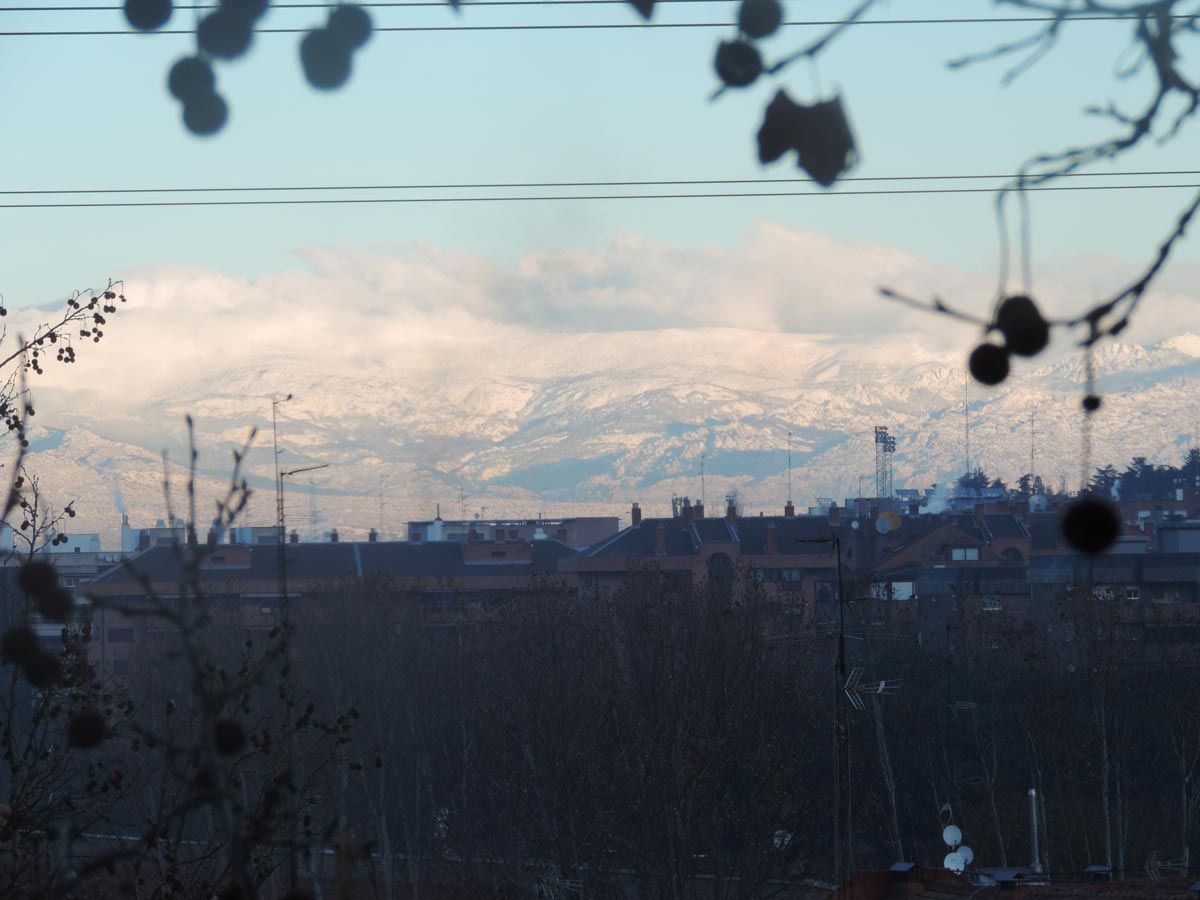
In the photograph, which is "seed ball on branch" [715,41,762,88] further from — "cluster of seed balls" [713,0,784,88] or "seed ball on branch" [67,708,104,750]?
"seed ball on branch" [67,708,104,750]

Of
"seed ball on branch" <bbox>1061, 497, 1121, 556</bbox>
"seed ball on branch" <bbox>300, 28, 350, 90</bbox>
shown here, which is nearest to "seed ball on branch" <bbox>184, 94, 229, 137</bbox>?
"seed ball on branch" <bbox>300, 28, 350, 90</bbox>

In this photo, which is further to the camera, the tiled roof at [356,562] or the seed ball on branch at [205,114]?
the tiled roof at [356,562]

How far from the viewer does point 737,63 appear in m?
2.20

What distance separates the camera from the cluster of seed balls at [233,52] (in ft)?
7.55

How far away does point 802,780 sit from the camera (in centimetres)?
2958

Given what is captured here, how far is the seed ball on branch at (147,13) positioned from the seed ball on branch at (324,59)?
253 millimetres

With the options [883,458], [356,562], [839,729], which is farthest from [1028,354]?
[883,458]

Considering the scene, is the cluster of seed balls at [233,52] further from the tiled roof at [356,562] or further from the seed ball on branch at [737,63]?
the tiled roof at [356,562]

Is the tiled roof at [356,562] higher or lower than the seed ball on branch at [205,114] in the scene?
lower

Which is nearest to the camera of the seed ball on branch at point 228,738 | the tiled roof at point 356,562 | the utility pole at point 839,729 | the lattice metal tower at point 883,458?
the seed ball on branch at point 228,738

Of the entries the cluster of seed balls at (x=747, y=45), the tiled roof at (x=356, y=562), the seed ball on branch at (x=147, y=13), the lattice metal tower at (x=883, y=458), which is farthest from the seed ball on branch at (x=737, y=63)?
the lattice metal tower at (x=883, y=458)

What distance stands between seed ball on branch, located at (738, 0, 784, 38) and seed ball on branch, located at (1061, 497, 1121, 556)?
2.58ft

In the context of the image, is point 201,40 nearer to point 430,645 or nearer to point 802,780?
point 802,780

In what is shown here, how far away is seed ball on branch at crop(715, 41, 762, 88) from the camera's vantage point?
7.18 ft
